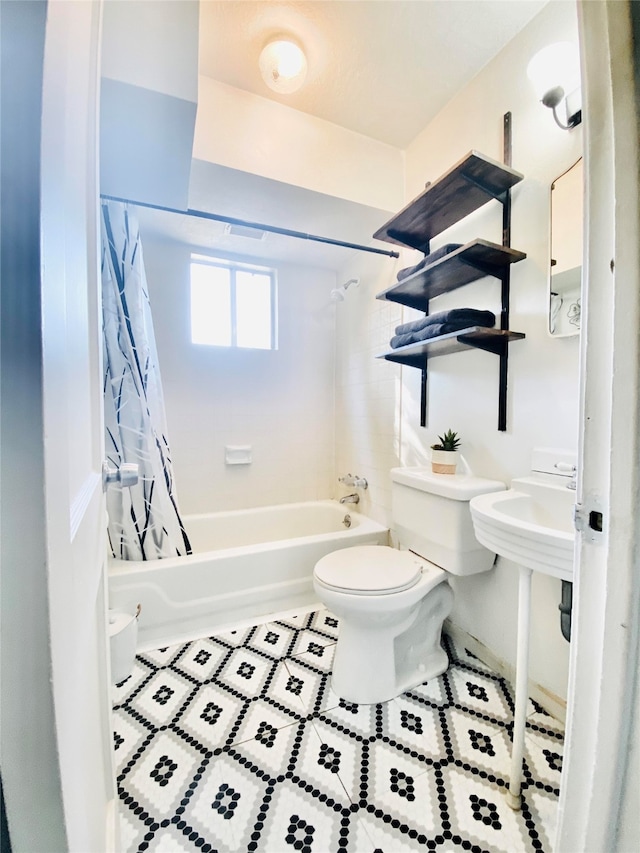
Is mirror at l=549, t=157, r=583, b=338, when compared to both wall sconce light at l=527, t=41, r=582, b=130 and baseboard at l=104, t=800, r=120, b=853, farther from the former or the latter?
baseboard at l=104, t=800, r=120, b=853

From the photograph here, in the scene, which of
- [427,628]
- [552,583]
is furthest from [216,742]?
[552,583]

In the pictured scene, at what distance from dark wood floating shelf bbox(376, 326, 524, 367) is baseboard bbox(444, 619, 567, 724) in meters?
1.29

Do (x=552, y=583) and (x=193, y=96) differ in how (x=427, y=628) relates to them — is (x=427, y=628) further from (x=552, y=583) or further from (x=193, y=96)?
(x=193, y=96)

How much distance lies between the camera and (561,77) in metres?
1.15

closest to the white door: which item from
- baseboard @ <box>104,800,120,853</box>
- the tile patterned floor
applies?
baseboard @ <box>104,800,120,853</box>

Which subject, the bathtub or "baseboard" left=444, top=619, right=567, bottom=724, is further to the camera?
the bathtub

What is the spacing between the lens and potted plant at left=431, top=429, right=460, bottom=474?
1545 mm

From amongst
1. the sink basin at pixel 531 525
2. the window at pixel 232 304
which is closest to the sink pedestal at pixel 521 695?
the sink basin at pixel 531 525

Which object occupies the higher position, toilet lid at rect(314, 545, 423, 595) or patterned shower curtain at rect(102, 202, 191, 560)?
patterned shower curtain at rect(102, 202, 191, 560)

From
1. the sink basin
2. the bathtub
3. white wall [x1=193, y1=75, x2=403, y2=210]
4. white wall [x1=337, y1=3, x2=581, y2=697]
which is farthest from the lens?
the bathtub

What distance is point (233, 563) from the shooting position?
1.78 m

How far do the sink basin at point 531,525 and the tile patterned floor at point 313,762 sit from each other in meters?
0.67

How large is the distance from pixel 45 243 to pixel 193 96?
4.02ft

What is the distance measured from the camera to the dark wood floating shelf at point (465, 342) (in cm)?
129
